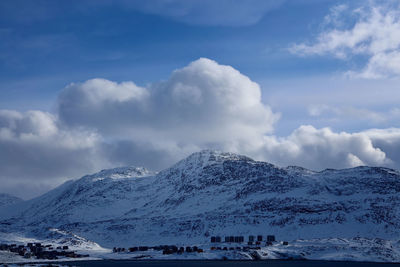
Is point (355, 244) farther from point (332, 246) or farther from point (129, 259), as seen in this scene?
point (129, 259)

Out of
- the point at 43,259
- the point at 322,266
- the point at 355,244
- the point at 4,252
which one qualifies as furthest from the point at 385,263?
the point at 4,252

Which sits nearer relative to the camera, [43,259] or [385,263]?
[385,263]

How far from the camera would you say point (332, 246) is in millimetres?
191750

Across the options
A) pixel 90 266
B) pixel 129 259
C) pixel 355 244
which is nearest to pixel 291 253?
pixel 355 244

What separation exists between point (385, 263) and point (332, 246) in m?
25.6

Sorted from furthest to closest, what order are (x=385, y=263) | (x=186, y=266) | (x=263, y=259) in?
(x=263, y=259) → (x=385, y=263) → (x=186, y=266)

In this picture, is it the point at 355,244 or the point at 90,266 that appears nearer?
the point at 90,266

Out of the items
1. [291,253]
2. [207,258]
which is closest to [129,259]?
[207,258]

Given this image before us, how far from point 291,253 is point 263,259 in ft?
40.9

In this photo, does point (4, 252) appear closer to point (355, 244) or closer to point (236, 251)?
point (236, 251)

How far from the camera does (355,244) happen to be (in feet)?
629

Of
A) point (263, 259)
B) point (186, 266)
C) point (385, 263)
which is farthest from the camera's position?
point (263, 259)

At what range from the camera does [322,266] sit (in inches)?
5901

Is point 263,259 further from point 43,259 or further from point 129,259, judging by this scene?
point 43,259
